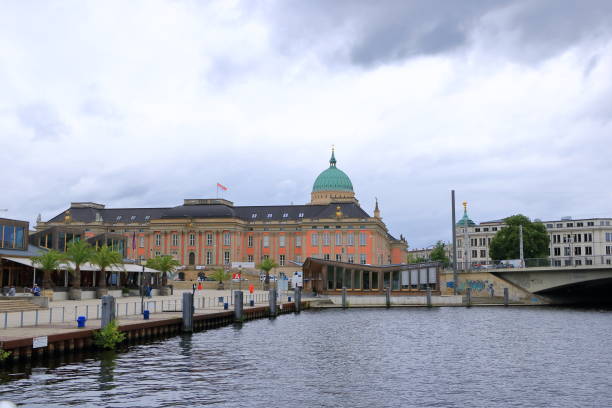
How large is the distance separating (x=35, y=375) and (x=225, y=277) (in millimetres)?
103311

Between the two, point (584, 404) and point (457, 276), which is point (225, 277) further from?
point (584, 404)

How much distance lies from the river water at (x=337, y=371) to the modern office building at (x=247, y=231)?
113 metres

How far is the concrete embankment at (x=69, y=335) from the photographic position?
3650cm

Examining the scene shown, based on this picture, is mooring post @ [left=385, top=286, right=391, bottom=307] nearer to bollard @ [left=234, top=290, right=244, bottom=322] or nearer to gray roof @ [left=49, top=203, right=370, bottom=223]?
bollard @ [left=234, top=290, right=244, bottom=322]

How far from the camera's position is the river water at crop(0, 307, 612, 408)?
1244 inches

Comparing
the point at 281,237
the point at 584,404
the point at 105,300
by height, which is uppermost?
the point at 281,237

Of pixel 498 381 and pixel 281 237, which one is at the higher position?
pixel 281 237

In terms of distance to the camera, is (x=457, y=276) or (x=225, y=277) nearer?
(x=457, y=276)

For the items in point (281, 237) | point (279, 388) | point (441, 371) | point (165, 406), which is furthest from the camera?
point (281, 237)

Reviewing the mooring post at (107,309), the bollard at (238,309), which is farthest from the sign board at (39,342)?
the bollard at (238,309)

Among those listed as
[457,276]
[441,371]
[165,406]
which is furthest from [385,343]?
[457,276]

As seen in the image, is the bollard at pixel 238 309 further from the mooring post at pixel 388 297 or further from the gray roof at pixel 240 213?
the gray roof at pixel 240 213

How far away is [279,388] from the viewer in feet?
112

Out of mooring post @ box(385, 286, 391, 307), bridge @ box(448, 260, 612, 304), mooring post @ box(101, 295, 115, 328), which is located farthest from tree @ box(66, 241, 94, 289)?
bridge @ box(448, 260, 612, 304)
